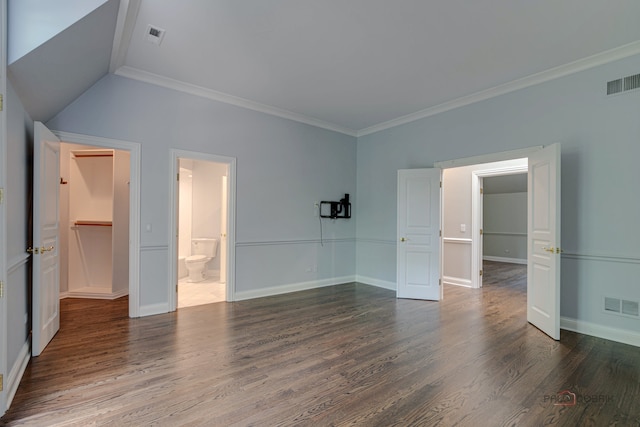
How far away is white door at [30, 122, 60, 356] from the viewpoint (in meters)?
2.64

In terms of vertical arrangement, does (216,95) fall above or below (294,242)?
above

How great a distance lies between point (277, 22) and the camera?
2.70 metres

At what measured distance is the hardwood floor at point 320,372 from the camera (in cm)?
192

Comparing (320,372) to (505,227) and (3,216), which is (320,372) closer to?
(3,216)

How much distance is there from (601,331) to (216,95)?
540 cm

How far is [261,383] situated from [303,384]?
0.32 meters

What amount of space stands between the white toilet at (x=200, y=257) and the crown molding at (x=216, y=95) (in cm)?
291

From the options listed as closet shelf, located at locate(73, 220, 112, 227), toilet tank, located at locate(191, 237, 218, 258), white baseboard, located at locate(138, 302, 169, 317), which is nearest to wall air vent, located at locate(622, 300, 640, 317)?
white baseboard, located at locate(138, 302, 169, 317)

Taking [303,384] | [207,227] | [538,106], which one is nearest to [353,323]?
[303,384]

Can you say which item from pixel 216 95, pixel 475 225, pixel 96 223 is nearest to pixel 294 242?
pixel 216 95

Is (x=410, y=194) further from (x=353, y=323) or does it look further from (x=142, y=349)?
(x=142, y=349)

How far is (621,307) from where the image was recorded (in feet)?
10.2

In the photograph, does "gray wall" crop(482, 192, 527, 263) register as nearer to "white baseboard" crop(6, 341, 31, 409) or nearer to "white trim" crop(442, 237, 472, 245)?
"white trim" crop(442, 237, 472, 245)

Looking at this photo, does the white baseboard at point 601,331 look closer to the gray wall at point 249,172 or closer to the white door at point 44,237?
the gray wall at point 249,172
